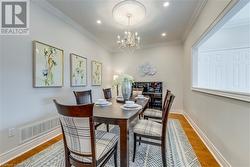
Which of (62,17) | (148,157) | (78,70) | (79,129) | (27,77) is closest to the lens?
(79,129)

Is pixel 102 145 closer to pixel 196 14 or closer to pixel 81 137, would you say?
pixel 81 137

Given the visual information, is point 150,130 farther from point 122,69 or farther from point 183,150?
point 122,69

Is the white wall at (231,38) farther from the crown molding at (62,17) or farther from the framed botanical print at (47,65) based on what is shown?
the framed botanical print at (47,65)

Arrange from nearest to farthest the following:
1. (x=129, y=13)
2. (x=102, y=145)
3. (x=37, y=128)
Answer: (x=102, y=145), (x=37, y=128), (x=129, y=13)

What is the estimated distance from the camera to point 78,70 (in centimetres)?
359

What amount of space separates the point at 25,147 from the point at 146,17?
3392 mm

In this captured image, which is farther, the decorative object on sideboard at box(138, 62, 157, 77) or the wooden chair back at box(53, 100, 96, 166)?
the decorative object on sideboard at box(138, 62, 157, 77)

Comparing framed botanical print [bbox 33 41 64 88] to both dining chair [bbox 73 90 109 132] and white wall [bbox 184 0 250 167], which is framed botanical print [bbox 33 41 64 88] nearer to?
dining chair [bbox 73 90 109 132]

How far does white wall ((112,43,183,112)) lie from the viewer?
496 cm

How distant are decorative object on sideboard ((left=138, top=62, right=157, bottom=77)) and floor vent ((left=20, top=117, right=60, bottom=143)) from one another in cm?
359

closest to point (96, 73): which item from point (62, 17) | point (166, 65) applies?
point (62, 17)

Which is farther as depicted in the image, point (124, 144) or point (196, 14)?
point (196, 14)

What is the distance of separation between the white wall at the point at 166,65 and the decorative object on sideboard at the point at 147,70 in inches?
4.3

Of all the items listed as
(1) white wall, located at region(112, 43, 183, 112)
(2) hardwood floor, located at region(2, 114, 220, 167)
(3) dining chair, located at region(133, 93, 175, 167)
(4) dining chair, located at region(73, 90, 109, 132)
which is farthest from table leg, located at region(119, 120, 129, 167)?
(1) white wall, located at region(112, 43, 183, 112)
